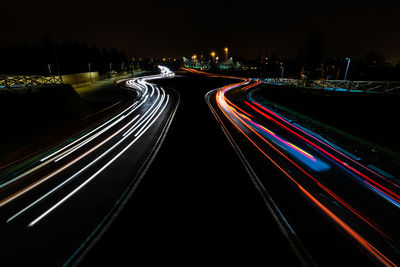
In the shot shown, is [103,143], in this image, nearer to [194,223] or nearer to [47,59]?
[194,223]

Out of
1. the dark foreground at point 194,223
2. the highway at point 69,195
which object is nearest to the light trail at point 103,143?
the highway at point 69,195

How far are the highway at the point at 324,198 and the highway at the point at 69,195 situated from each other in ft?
18.0

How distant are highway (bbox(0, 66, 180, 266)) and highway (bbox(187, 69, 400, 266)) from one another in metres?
5.49

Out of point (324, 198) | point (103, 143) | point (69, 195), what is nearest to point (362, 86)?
point (324, 198)

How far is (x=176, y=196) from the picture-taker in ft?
22.8

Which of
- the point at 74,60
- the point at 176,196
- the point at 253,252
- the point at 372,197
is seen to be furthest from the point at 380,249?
the point at 74,60

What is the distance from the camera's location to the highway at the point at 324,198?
498 cm

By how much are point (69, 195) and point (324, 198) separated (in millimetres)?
9447

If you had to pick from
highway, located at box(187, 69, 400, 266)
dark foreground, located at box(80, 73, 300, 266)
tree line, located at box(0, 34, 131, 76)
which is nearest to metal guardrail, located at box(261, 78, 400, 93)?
highway, located at box(187, 69, 400, 266)

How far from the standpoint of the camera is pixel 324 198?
270 inches

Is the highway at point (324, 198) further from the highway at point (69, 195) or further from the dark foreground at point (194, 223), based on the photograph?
the highway at point (69, 195)

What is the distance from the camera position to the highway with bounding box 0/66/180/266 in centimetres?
507

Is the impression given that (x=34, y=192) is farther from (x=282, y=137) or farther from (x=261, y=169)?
(x=282, y=137)

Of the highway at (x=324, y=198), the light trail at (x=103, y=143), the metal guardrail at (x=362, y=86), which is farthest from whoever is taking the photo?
the metal guardrail at (x=362, y=86)
